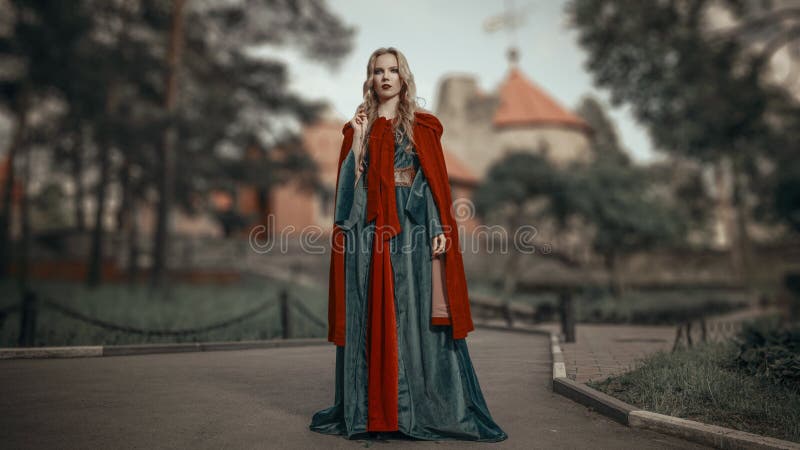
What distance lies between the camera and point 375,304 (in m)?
4.07

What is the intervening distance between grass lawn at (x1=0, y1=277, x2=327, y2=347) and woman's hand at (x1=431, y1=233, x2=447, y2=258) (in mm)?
5602

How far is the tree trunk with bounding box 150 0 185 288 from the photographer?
18422 mm

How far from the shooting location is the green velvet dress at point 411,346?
400 cm

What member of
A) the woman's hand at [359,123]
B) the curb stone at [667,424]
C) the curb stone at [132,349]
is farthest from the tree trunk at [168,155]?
the curb stone at [667,424]

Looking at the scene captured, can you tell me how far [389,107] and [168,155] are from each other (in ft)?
51.4

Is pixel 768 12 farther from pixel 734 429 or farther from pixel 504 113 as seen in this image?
pixel 504 113

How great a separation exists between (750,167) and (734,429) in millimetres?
20198

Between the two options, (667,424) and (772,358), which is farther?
(772,358)

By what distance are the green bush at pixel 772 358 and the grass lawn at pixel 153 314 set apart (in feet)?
19.5


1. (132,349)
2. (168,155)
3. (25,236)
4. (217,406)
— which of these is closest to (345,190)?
(217,406)

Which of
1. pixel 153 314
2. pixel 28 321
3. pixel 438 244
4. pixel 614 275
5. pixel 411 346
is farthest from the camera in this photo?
pixel 614 275

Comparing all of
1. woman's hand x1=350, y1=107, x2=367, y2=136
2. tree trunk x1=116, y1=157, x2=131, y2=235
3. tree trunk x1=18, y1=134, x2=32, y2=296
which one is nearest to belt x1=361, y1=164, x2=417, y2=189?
woman's hand x1=350, y1=107, x2=367, y2=136

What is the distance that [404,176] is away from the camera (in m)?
4.30

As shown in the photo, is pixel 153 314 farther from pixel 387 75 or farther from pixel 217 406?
pixel 387 75
